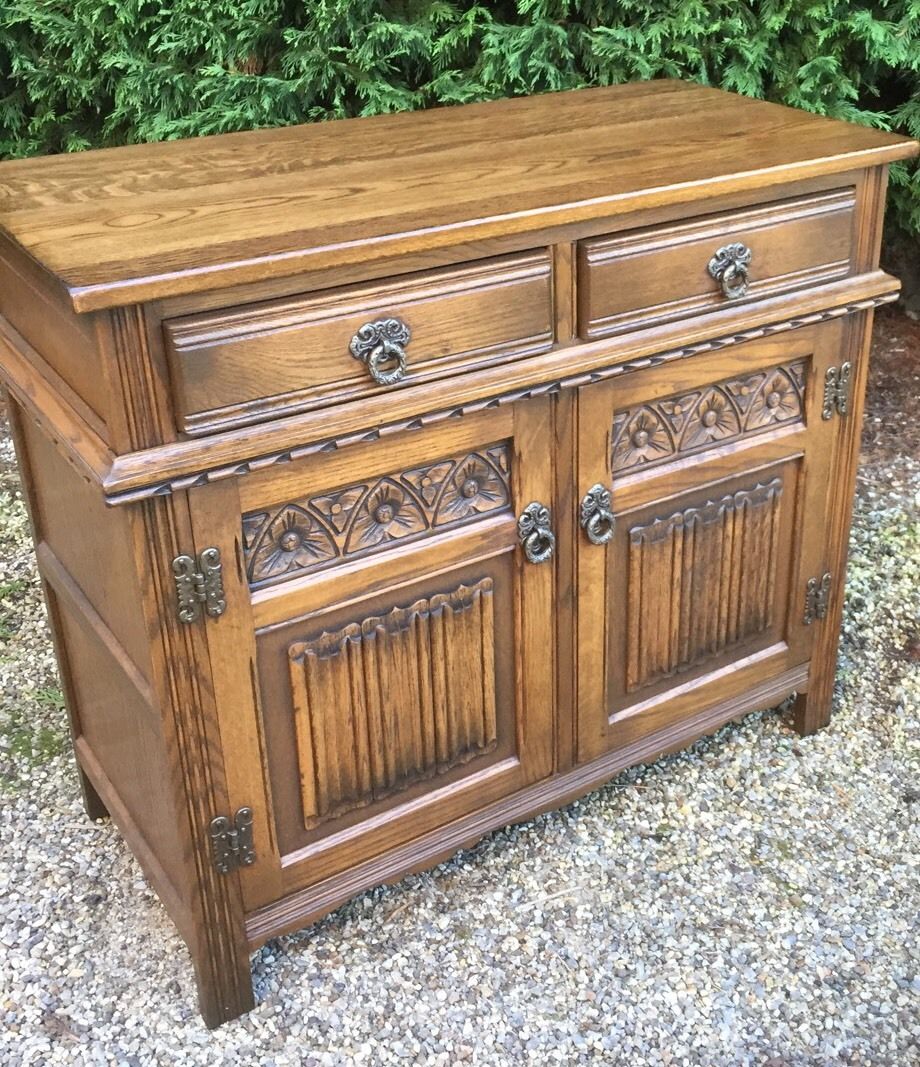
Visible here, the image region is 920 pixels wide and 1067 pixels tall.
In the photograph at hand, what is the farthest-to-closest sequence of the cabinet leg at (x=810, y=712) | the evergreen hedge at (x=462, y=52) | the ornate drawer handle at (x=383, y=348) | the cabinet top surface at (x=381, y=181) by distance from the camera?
the evergreen hedge at (x=462, y=52) → the cabinet leg at (x=810, y=712) → the ornate drawer handle at (x=383, y=348) → the cabinet top surface at (x=381, y=181)

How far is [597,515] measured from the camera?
6.81 ft

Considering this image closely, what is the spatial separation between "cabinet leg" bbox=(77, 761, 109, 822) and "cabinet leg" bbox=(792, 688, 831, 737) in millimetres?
1397

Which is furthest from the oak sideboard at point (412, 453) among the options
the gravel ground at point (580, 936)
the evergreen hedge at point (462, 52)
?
the evergreen hedge at point (462, 52)

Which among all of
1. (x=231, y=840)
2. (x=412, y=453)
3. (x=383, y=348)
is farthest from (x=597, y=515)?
(x=231, y=840)

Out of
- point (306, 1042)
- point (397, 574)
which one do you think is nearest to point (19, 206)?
point (397, 574)

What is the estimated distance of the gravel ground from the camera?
6.45 feet

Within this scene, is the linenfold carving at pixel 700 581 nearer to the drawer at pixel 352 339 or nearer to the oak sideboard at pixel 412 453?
the oak sideboard at pixel 412 453

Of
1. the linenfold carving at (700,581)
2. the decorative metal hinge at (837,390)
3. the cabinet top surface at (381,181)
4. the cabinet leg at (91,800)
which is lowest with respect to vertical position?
the cabinet leg at (91,800)

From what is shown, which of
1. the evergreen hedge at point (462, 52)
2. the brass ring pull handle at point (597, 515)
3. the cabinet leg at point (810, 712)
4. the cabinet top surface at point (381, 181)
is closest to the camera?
the cabinet top surface at point (381, 181)

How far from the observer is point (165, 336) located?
5.14 feet

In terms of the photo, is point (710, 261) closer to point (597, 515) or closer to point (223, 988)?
point (597, 515)

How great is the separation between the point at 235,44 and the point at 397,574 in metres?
2.23

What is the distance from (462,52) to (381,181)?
180cm

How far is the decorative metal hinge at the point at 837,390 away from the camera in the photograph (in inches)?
90.2
